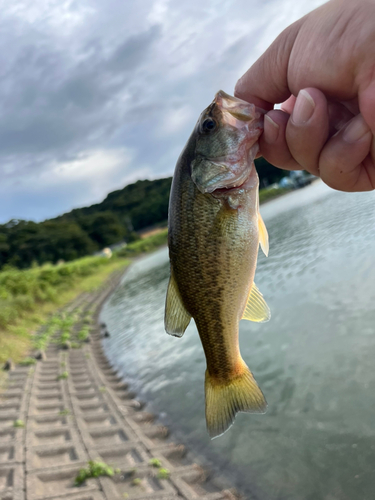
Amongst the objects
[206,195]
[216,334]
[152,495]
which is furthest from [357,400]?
[206,195]

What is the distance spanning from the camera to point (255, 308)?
107 inches

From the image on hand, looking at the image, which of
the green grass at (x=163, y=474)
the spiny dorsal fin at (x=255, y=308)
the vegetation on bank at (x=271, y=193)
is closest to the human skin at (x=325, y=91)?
the spiny dorsal fin at (x=255, y=308)

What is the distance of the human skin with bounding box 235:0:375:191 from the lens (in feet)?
5.49

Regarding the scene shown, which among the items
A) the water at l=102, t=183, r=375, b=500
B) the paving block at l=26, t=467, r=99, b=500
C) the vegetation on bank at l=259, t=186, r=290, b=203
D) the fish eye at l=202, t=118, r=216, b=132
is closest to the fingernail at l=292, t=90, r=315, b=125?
the fish eye at l=202, t=118, r=216, b=132

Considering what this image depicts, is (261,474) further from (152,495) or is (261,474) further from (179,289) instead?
(179,289)

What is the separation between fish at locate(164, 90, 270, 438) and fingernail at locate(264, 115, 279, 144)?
93 millimetres

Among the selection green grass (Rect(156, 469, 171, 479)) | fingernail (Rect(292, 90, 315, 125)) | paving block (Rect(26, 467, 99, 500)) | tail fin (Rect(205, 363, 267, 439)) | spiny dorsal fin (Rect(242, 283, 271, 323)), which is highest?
fingernail (Rect(292, 90, 315, 125))

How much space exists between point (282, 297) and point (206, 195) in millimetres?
11414

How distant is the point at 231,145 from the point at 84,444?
662cm

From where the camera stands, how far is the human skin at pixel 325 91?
167 centimetres

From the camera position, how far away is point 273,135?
2186mm

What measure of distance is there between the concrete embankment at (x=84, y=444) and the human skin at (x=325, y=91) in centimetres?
509

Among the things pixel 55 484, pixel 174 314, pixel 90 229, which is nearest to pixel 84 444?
pixel 55 484

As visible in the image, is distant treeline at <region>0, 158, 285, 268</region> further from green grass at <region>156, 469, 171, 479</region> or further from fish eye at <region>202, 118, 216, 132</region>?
fish eye at <region>202, 118, 216, 132</region>
